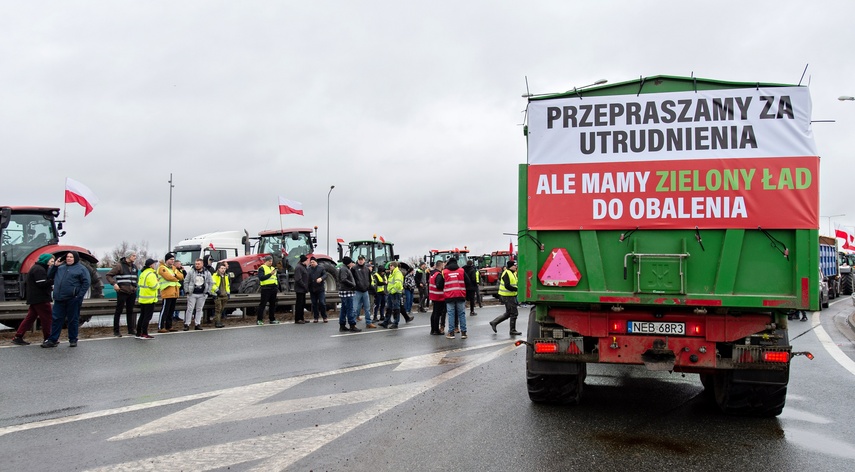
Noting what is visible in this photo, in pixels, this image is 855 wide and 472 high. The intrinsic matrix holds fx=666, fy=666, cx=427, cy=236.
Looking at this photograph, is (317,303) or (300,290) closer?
(300,290)

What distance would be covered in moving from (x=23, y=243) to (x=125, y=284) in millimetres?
3763

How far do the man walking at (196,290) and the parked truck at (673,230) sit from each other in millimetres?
10896

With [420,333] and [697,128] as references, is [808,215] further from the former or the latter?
[420,333]

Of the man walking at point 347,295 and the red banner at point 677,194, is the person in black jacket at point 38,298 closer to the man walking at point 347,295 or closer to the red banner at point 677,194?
the man walking at point 347,295

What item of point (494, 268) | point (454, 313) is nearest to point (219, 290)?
point (454, 313)

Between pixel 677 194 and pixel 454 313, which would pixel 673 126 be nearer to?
pixel 677 194

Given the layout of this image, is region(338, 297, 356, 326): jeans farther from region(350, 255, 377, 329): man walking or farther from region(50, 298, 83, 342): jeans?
region(50, 298, 83, 342): jeans

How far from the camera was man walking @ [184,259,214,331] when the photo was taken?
15.5m

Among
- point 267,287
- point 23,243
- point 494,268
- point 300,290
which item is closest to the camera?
point 23,243

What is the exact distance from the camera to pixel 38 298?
1191 cm

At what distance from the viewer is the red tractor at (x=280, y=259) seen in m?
21.1

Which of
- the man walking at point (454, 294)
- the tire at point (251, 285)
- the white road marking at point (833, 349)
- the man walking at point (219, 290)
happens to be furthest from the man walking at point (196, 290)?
the white road marking at point (833, 349)

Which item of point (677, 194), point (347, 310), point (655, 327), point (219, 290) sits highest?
point (677, 194)

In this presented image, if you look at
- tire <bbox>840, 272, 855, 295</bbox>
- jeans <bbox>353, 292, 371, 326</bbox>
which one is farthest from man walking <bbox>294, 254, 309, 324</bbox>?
tire <bbox>840, 272, 855, 295</bbox>
